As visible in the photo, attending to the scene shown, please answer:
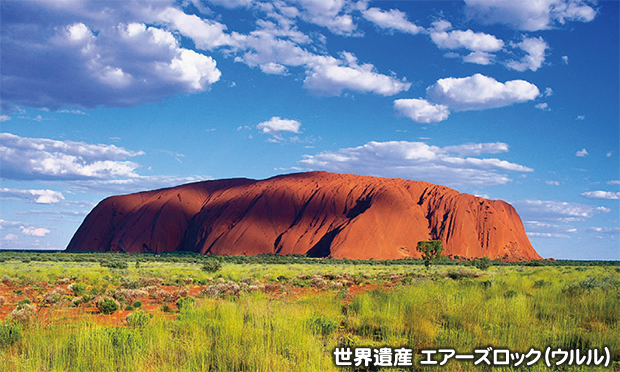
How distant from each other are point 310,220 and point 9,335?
8217 cm

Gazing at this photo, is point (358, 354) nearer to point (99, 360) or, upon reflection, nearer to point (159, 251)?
point (99, 360)

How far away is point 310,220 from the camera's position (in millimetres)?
88500

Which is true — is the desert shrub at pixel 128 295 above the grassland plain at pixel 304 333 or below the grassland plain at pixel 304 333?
below

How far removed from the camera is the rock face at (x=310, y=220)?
80.9 meters

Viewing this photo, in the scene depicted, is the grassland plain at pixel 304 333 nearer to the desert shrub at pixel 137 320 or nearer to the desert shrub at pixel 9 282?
the desert shrub at pixel 137 320

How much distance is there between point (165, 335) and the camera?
630 centimetres

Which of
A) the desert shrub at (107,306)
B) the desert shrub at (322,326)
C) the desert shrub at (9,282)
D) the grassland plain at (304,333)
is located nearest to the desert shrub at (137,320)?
the grassland plain at (304,333)

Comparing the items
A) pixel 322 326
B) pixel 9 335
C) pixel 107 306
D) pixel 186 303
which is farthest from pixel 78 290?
pixel 322 326

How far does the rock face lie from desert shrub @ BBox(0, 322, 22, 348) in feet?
222

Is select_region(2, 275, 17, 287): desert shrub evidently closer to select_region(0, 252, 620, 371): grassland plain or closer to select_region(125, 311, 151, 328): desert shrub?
select_region(0, 252, 620, 371): grassland plain

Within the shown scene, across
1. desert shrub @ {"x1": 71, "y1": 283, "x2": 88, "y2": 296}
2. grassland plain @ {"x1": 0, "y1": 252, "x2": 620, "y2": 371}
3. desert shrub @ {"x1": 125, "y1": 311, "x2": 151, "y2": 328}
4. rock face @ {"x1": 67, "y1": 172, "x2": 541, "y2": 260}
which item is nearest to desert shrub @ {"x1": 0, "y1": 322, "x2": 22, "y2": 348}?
grassland plain @ {"x1": 0, "y1": 252, "x2": 620, "y2": 371}

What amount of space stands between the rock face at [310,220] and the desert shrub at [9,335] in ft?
222

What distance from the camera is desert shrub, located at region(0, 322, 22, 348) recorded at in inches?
253

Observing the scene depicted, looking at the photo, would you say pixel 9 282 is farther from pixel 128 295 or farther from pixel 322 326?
pixel 322 326
